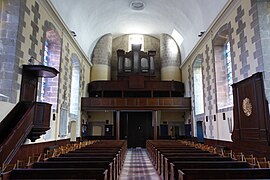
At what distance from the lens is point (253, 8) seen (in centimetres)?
809

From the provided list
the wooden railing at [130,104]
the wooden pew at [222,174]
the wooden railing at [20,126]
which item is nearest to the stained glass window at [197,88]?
the wooden railing at [130,104]

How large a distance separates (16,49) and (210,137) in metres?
10.0

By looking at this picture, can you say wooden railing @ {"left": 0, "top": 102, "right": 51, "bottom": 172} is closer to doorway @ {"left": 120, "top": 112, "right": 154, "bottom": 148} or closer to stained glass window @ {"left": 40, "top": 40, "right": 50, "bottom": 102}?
stained glass window @ {"left": 40, "top": 40, "right": 50, "bottom": 102}

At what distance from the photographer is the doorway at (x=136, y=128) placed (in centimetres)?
2066

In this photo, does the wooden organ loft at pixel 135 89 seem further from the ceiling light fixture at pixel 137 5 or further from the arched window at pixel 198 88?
the ceiling light fixture at pixel 137 5

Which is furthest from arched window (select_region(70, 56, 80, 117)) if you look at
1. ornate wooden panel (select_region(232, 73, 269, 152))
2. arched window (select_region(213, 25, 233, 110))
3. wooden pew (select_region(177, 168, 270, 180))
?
wooden pew (select_region(177, 168, 270, 180))

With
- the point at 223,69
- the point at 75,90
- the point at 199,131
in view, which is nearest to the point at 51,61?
the point at 75,90

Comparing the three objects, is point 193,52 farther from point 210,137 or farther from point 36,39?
point 36,39

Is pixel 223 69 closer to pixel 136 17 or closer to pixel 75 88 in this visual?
pixel 136 17

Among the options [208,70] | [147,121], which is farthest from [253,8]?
[147,121]

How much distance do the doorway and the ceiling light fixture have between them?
30.0 ft

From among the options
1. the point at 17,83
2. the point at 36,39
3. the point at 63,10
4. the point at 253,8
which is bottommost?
the point at 17,83

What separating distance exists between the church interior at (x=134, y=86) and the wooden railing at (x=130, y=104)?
7 centimetres

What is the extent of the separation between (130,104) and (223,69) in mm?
7330
